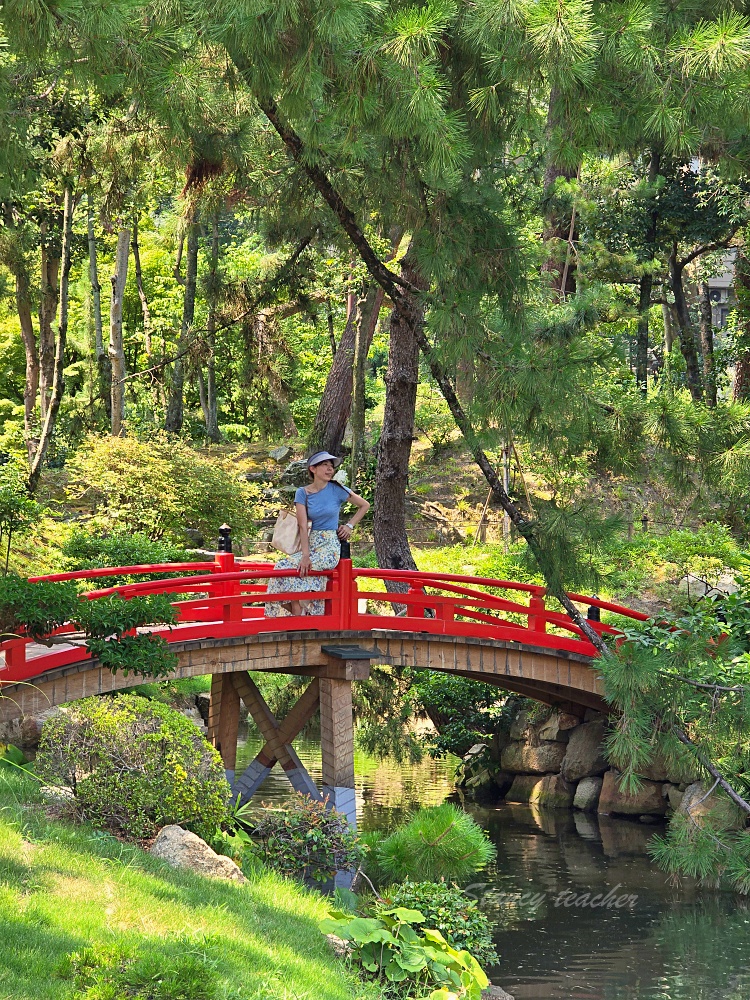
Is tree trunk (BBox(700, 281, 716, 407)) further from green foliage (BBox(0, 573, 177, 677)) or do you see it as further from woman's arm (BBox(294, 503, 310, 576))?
green foliage (BBox(0, 573, 177, 677))

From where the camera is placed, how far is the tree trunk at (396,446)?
1540 cm

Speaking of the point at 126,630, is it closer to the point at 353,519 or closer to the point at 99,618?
the point at 99,618

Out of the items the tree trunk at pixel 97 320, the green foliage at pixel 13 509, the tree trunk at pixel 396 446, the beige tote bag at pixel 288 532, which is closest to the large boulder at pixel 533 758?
the tree trunk at pixel 396 446

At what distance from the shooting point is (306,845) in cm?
892

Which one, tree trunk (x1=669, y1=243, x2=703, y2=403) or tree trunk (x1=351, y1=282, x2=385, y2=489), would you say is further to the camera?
tree trunk (x1=669, y1=243, x2=703, y2=403)

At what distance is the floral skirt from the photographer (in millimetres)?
11039

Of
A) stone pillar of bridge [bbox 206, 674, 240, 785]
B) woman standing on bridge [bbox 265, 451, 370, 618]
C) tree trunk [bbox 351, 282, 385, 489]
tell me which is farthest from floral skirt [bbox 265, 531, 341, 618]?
tree trunk [bbox 351, 282, 385, 489]

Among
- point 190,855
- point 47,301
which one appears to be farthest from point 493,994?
point 47,301

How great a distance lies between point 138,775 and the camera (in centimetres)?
762

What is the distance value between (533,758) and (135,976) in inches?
431

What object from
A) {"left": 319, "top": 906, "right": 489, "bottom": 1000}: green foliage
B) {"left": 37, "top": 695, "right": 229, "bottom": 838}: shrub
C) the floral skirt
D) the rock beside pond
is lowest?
the rock beside pond

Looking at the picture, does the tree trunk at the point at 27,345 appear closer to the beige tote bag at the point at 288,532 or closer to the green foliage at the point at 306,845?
the beige tote bag at the point at 288,532

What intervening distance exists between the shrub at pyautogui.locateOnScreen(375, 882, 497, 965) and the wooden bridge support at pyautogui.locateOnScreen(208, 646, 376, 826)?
2.43 metres

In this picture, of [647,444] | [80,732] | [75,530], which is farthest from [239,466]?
[80,732]
